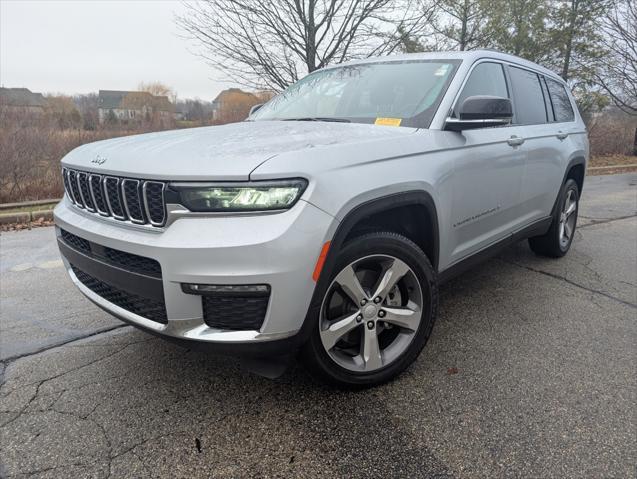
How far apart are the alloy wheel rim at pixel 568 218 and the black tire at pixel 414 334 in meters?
2.77

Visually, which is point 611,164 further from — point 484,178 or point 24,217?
point 24,217

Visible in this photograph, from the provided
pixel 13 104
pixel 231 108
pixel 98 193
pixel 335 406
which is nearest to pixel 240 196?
pixel 98 193

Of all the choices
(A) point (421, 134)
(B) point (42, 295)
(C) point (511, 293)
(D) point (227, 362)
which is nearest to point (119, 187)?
(D) point (227, 362)

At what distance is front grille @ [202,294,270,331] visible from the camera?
1.76 metres

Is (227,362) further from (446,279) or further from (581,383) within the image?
(581,383)

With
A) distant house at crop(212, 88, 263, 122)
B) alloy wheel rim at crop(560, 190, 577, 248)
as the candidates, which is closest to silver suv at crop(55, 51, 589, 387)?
alloy wheel rim at crop(560, 190, 577, 248)

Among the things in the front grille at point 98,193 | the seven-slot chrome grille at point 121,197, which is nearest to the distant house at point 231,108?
the seven-slot chrome grille at point 121,197

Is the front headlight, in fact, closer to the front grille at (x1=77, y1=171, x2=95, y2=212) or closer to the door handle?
the front grille at (x1=77, y1=171, x2=95, y2=212)

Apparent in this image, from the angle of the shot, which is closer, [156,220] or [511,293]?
[156,220]

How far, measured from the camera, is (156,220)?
6.10 feet

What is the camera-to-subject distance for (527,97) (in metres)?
3.74

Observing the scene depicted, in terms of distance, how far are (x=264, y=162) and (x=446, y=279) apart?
1.55 metres

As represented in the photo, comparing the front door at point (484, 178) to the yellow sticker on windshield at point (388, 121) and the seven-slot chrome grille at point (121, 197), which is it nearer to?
the yellow sticker on windshield at point (388, 121)

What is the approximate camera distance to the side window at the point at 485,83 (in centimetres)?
285
